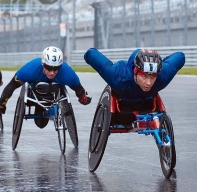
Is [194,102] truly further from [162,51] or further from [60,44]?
[60,44]

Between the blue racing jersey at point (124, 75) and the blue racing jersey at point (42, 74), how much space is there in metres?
2.59

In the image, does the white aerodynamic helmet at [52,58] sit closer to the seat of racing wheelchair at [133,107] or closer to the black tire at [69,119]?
the black tire at [69,119]

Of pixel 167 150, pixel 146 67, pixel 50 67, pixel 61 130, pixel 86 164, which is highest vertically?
pixel 146 67

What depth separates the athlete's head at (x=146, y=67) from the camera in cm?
880

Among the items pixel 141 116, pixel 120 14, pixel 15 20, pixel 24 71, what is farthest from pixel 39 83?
pixel 15 20

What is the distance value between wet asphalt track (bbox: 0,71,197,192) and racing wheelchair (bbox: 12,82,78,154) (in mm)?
265

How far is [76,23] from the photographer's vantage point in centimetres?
5109

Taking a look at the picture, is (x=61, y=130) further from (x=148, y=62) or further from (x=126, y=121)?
(x=148, y=62)

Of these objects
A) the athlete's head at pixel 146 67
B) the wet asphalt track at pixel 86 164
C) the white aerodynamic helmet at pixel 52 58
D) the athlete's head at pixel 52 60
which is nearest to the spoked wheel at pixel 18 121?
the wet asphalt track at pixel 86 164

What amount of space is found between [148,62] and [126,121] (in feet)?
3.38

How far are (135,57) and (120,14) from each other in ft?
111

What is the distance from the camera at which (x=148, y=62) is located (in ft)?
28.9

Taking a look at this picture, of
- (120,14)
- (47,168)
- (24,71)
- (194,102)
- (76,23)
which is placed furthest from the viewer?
(76,23)

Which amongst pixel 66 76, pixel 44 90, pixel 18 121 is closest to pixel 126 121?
pixel 66 76
